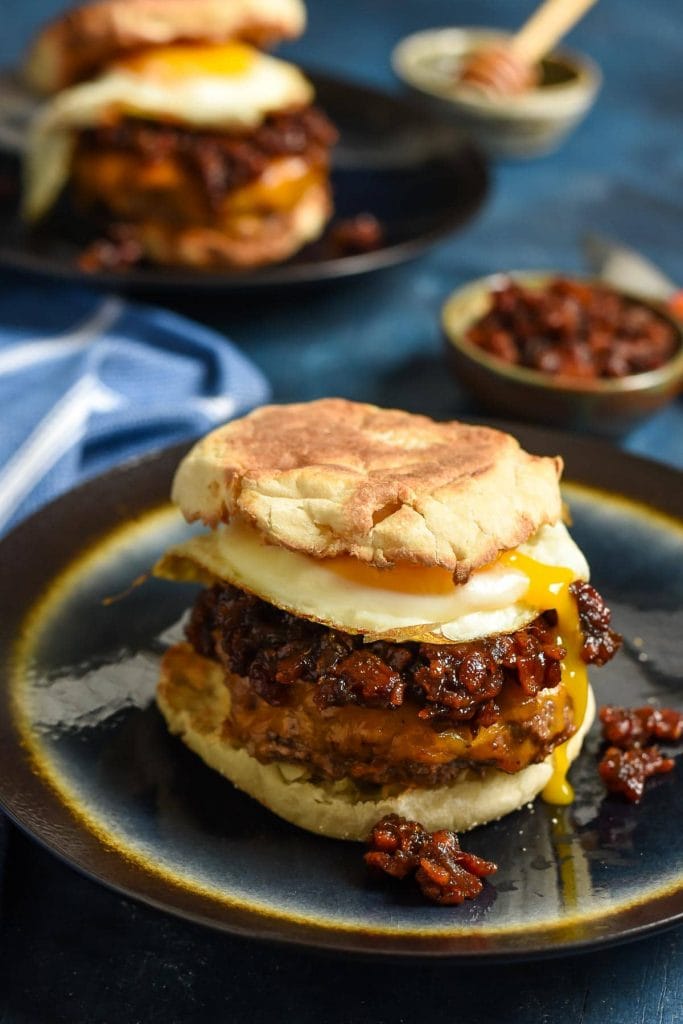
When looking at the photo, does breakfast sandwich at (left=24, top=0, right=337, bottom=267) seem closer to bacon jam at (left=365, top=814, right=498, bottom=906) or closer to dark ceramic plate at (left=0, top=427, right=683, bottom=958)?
dark ceramic plate at (left=0, top=427, right=683, bottom=958)

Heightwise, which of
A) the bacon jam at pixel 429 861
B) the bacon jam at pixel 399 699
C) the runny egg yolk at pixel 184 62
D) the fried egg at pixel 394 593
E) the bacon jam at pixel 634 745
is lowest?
the bacon jam at pixel 634 745

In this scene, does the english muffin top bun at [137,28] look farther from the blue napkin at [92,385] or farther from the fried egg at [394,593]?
the fried egg at [394,593]

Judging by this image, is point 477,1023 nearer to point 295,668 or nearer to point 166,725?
point 295,668

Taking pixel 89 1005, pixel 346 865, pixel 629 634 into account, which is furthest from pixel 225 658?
pixel 629 634

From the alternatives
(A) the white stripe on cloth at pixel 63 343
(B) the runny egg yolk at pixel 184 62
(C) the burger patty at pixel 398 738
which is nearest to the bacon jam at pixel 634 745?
(C) the burger patty at pixel 398 738

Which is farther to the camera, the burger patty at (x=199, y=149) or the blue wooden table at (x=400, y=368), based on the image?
the burger patty at (x=199, y=149)

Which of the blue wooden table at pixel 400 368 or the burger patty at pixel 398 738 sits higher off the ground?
the burger patty at pixel 398 738
